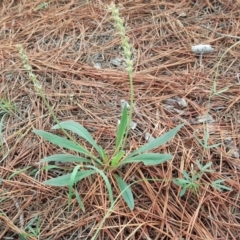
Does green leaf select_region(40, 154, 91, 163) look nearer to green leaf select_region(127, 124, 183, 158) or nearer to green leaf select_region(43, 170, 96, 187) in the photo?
green leaf select_region(43, 170, 96, 187)

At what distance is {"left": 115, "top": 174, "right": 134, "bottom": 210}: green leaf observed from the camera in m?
1.36

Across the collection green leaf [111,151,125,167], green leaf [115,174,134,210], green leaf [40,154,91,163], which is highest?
green leaf [40,154,91,163]

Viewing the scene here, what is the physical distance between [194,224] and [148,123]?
0.45 meters

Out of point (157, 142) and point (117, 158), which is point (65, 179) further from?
point (157, 142)

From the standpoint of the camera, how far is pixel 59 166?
1.52 meters

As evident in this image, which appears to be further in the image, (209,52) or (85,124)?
(209,52)

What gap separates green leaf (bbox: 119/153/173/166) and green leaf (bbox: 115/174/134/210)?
2.8 inches

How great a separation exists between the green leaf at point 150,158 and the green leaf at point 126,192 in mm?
71

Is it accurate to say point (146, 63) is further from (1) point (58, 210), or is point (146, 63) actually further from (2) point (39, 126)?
(1) point (58, 210)

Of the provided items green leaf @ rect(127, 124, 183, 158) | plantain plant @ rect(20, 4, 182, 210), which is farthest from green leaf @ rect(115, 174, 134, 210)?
green leaf @ rect(127, 124, 183, 158)

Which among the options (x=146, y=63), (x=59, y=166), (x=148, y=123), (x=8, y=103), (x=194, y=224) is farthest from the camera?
(x=146, y=63)

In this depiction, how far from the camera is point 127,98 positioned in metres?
1.76

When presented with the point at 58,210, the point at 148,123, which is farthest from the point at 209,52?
the point at 58,210

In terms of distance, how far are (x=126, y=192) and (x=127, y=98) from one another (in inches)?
19.6
